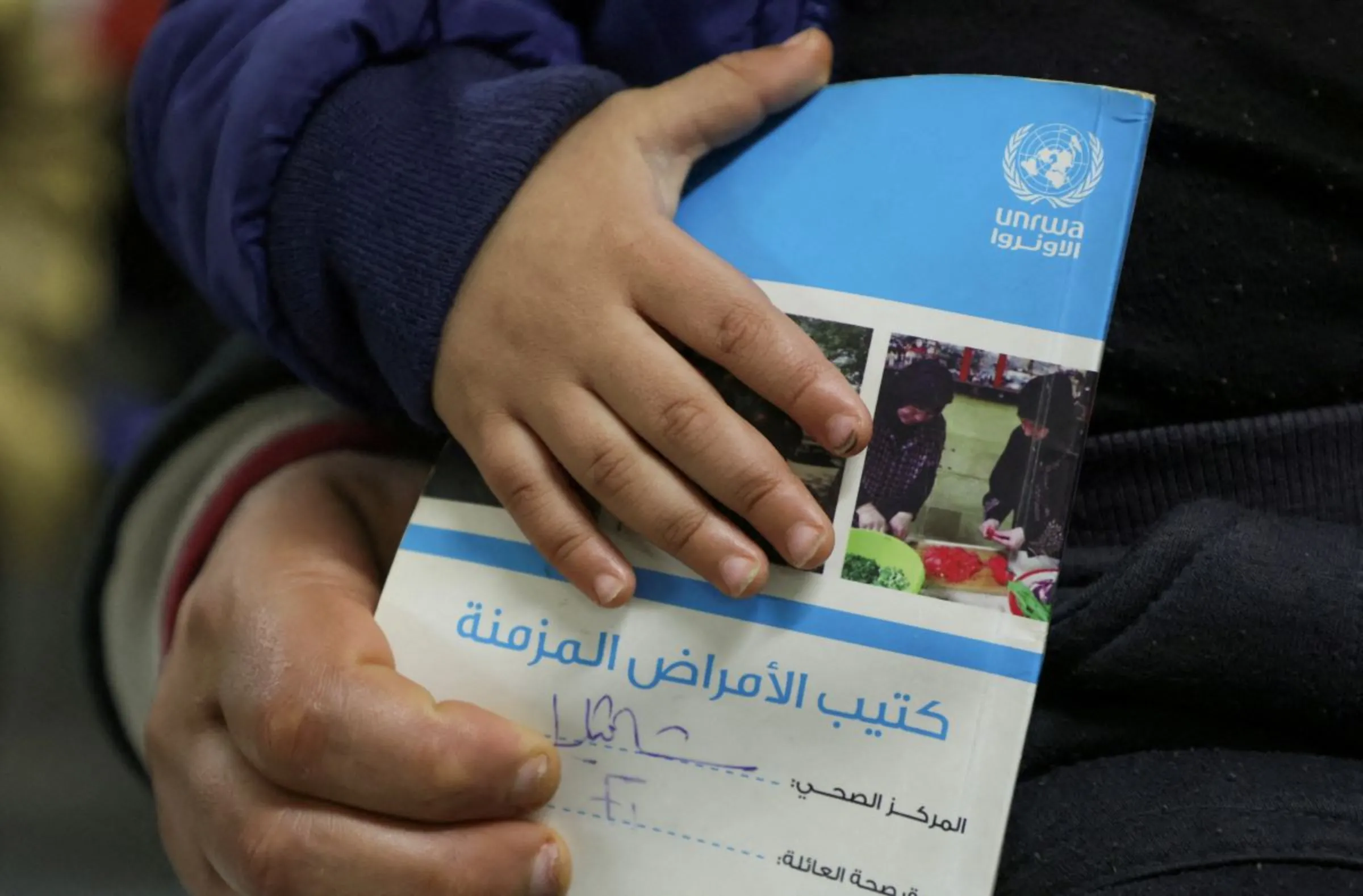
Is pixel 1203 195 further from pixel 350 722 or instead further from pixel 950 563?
pixel 350 722

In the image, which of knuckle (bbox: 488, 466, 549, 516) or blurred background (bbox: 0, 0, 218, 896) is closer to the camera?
knuckle (bbox: 488, 466, 549, 516)

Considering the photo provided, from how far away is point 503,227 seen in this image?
1.11ft

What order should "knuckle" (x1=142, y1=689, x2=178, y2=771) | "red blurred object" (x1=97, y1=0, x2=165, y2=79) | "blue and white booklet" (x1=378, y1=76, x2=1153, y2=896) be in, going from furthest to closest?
"red blurred object" (x1=97, y1=0, x2=165, y2=79) → "knuckle" (x1=142, y1=689, x2=178, y2=771) → "blue and white booklet" (x1=378, y1=76, x2=1153, y2=896)

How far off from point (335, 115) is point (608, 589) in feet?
0.65

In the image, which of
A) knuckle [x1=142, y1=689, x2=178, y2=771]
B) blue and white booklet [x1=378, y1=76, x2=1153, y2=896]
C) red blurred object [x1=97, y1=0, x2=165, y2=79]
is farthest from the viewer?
red blurred object [x1=97, y1=0, x2=165, y2=79]

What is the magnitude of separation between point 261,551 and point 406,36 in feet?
0.69

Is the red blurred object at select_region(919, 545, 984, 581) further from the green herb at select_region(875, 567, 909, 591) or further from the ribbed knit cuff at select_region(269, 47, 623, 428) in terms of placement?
the ribbed knit cuff at select_region(269, 47, 623, 428)

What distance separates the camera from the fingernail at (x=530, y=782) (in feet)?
0.99

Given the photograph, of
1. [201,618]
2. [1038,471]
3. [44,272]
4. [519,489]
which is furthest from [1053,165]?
[44,272]

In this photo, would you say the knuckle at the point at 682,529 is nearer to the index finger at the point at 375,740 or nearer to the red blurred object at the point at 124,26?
the index finger at the point at 375,740

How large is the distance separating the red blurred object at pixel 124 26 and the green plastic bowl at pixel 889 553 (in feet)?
1.39

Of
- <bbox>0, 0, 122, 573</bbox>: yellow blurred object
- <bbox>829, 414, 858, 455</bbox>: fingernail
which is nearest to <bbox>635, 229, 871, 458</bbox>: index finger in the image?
<bbox>829, 414, 858, 455</bbox>: fingernail

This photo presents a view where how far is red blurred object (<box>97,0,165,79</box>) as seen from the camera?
0.49 meters

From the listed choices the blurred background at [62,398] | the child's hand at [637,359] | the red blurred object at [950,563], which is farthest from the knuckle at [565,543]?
the blurred background at [62,398]
